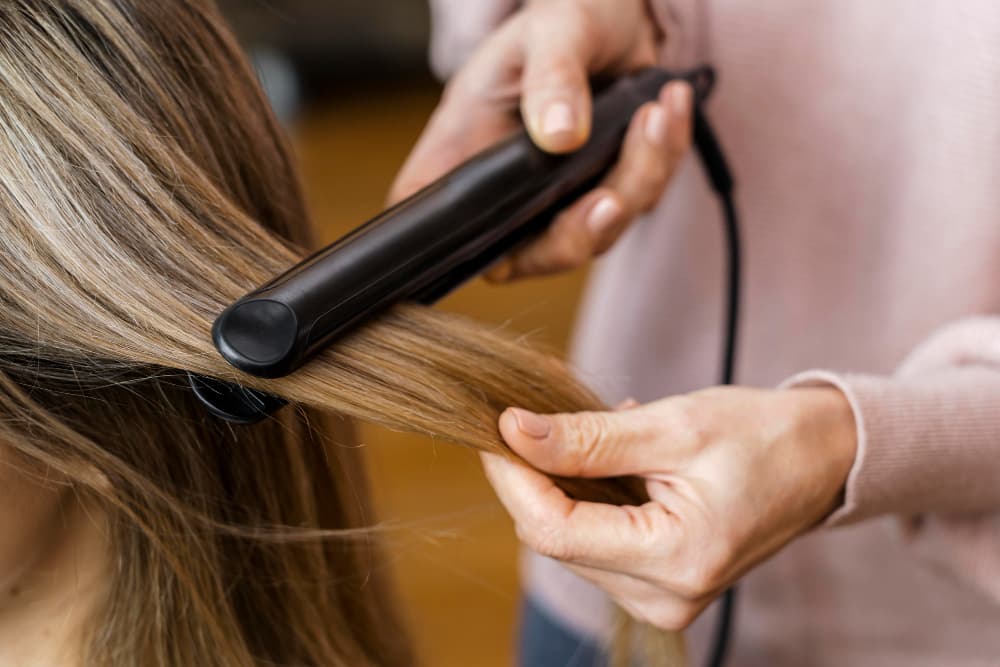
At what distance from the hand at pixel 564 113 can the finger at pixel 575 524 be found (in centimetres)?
19

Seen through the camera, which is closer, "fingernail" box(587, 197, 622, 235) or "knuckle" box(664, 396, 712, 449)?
"knuckle" box(664, 396, 712, 449)

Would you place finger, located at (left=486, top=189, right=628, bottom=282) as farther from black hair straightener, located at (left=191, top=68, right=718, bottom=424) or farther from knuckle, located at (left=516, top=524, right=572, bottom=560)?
knuckle, located at (left=516, top=524, right=572, bottom=560)

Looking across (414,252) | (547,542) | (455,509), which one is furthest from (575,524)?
(455,509)

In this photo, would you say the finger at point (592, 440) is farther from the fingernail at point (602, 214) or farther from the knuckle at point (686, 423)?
the fingernail at point (602, 214)

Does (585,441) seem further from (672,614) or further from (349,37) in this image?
(349,37)

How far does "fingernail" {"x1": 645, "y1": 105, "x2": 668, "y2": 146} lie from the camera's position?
2.08 ft

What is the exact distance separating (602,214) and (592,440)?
0.20 meters

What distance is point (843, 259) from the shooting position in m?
0.76

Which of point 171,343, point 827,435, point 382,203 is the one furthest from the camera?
point 382,203

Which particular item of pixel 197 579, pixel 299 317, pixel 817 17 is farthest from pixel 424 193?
pixel 817 17

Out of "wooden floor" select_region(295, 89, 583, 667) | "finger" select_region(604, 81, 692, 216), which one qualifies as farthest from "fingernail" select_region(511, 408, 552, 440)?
"wooden floor" select_region(295, 89, 583, 667)

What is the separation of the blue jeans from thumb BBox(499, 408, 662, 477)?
358mm

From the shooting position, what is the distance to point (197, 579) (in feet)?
1.82

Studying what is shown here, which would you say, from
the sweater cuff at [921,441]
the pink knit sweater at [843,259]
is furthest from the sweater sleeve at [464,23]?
the sweater cuff at [921,441]
